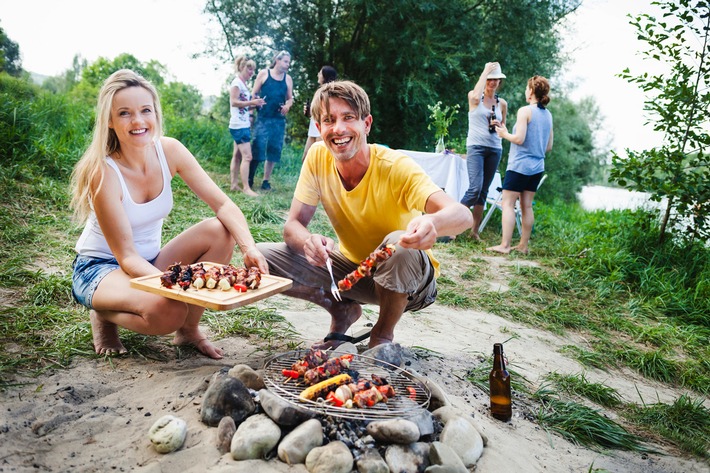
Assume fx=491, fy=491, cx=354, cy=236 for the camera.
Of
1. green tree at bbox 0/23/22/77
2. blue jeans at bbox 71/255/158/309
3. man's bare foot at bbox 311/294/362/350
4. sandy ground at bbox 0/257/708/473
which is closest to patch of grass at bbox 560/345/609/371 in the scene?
sandy ground at bbox 0/257/708/473

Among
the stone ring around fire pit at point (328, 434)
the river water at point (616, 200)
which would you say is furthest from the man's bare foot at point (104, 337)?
the river water at point (616, 200)

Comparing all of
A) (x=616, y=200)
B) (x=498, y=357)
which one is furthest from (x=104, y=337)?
(x=616, y=200)

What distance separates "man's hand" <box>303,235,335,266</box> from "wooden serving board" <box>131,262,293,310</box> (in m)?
0.28

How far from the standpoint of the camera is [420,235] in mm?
2387

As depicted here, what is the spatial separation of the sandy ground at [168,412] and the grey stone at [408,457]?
293 mm

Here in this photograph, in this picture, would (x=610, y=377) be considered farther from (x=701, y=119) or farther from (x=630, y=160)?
(x=701, y=119)

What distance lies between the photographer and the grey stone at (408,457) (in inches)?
75.2

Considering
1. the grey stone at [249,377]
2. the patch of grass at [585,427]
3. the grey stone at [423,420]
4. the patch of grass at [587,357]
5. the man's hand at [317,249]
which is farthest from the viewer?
the patch of grass at [587,357]

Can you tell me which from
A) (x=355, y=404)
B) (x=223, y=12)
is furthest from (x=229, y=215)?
(x=223, y=12)

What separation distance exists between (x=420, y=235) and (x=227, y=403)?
1159mm

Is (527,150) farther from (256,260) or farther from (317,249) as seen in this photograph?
(256,260)

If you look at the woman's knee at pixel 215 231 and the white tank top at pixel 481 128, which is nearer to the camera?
the woman's knee at pixel 215 231

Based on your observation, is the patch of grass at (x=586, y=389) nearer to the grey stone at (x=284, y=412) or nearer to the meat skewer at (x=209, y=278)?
the grey stone at (x=284, y=412)

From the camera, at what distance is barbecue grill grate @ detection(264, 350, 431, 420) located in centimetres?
197
